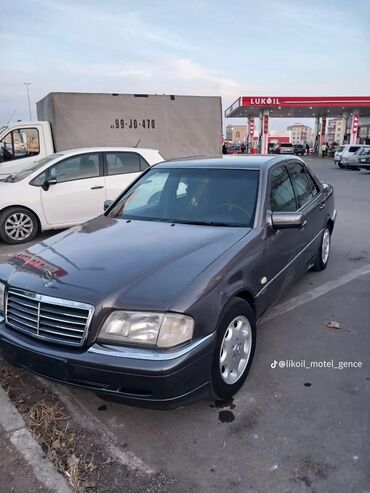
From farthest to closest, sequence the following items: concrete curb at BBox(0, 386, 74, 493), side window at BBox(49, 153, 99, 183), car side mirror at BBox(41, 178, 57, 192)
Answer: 1. side window at BBox(49, 153, 99, 183)
2. car side mirror at BBox(41, 178, 57, 192)
3. concrete curb at BBox(0, 386, 74, 493)

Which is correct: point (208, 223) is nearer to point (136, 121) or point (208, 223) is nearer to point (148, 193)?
point (148, 193)

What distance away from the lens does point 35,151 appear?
32.3 ft

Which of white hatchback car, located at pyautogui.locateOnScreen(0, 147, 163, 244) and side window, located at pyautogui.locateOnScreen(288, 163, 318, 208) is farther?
white hatchback car, located at pyautogui.locateOnScreen(0, 147, 163, 244)

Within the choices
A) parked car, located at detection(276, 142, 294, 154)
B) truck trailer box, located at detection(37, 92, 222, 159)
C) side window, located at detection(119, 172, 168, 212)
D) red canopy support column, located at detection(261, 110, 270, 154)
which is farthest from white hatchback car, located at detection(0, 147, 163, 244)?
parked car, located at detection(276, 142, 294, 154)

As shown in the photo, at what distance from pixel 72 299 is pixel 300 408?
167 cm

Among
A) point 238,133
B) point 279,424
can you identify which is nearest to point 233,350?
point 279,424

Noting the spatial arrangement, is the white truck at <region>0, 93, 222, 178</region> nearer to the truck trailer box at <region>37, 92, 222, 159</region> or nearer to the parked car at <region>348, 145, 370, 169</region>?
the truck trailer box at <region>37, 92, 222, 159</region>

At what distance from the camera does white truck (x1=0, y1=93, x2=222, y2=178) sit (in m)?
9.74

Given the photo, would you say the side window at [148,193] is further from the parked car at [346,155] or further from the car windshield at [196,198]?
the parked car at [346,155]

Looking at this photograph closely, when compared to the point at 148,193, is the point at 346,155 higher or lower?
lower

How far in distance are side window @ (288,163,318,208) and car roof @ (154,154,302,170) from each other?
0.66 ft

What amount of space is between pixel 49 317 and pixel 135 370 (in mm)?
654

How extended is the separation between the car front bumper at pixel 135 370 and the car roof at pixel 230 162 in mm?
1952

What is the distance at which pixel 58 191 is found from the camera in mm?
7414
